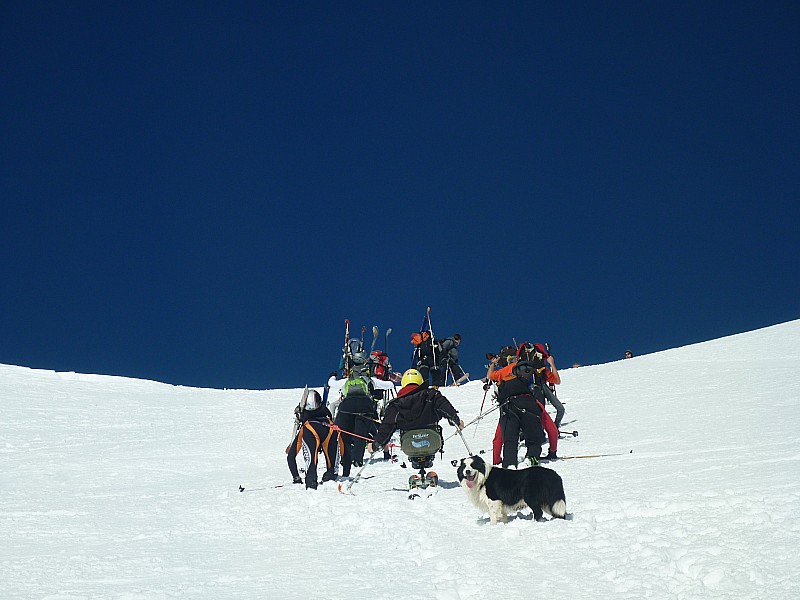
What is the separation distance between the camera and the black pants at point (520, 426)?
33.3 ft

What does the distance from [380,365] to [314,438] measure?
6211mm

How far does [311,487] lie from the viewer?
1038cm

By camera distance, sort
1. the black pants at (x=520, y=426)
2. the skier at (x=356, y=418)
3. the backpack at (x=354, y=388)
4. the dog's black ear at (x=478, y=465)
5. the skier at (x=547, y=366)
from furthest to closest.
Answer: the skier at (x=547, y=366) → the backpack at (x=354, y=388) → the skier at (x=356, y=418) → the black pants at (x=520, y=426) → the dog's black ear at (x=478, y=465)

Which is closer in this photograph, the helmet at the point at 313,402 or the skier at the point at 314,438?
the skier at the point at 314,438

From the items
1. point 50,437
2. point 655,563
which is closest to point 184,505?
point 655,563

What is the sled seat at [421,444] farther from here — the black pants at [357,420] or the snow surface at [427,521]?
the black pants at [357,420]

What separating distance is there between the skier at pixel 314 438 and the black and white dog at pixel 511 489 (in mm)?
3635

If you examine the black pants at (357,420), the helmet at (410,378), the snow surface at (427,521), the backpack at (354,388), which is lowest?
the snow surface at (427,521)

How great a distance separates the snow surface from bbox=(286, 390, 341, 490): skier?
54cm

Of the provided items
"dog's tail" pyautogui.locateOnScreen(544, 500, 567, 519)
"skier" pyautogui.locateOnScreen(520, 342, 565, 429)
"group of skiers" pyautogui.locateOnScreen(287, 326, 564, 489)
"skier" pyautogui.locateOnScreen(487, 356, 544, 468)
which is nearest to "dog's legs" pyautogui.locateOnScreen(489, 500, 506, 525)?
"dog's tail" pyautogui.locateOnScreen(544, 500, 567, 519)

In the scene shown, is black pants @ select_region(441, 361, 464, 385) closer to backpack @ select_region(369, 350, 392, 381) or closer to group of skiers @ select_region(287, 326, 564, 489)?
backpack @ select_region(369, 350, 392, 381)

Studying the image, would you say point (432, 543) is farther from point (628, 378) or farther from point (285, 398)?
point (285, 398)

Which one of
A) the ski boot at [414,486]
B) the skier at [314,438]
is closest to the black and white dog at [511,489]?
the ski boot at [414,486]

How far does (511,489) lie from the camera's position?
743 centimetres
